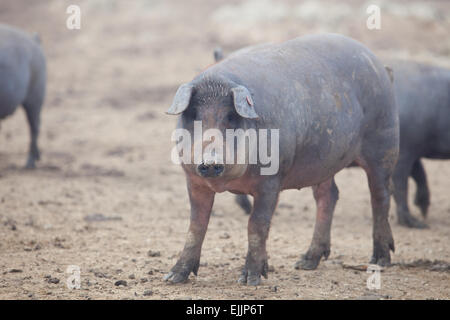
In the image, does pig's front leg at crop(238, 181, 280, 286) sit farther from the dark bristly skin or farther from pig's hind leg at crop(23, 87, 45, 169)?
pig's hind leg at crop(23, 87, 45, 169)

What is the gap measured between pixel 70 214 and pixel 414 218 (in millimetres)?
3632

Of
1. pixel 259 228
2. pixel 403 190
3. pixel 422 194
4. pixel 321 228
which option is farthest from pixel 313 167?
pixel 422 194

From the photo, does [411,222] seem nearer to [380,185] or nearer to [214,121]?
[380,185]

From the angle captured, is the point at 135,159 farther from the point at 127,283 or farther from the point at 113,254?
the point at 127,283

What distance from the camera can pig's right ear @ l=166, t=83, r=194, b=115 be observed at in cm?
406

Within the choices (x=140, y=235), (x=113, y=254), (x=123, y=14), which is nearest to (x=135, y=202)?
(x=140, y=235)

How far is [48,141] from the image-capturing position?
35.0 feet

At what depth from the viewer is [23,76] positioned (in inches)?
343

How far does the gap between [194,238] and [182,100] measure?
1058 mm

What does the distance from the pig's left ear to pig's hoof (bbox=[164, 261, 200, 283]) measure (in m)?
1.19

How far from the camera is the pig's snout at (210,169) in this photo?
399cm

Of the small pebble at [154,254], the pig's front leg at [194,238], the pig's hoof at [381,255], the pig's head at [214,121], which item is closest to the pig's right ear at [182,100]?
the pig's head at [214,121]

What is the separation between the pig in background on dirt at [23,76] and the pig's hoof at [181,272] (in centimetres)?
469

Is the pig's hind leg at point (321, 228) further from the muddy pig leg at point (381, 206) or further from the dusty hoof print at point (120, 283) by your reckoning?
the dusty hoof print at point (120, 283)
